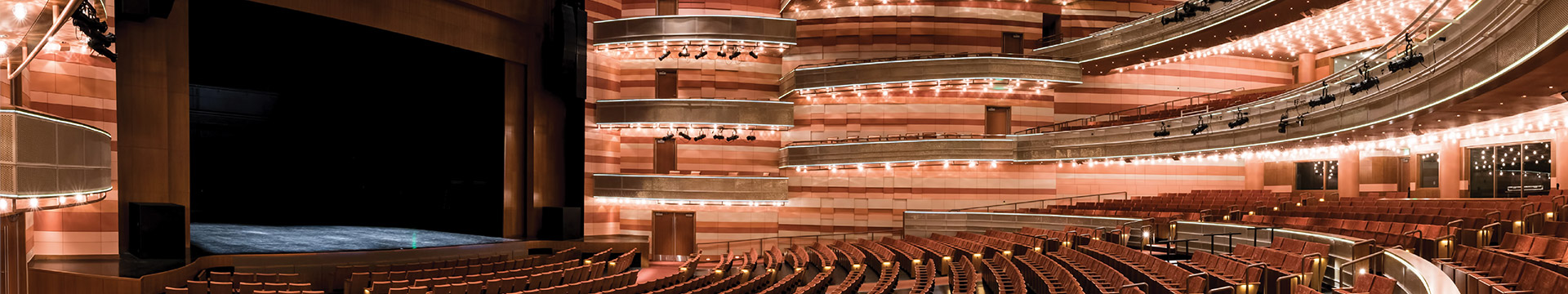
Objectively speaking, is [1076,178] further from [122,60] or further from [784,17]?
[122,60]

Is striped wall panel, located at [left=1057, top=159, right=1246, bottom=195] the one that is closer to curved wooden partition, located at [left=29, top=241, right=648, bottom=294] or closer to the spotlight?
the spotlight

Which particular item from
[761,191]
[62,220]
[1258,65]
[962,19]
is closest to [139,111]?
[62,220]

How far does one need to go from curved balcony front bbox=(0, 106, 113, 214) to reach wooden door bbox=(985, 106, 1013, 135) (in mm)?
14985

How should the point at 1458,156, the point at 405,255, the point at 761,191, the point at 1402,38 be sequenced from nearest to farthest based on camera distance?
the point at 1402,38
the point at 405,255
the point at 1458,156
the point at 761,191

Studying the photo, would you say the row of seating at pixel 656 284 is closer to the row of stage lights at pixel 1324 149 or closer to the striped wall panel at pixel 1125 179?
the row of stage lights at pixel 1324 149

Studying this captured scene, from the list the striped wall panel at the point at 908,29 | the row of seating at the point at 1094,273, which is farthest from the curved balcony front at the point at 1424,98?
the row of seating at the point at 1094,273

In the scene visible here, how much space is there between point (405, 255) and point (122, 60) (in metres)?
4.12

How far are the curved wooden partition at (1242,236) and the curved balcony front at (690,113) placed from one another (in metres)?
3.12

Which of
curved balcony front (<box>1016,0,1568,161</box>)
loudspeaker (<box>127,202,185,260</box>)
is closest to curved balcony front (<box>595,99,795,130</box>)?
curved balcony front (<box>1016,0,1568,161</box>)

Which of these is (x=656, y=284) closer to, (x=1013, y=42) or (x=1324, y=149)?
(x=1324, y=149)

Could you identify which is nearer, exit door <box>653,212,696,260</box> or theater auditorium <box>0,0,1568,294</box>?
theater auditorium <box>0,0,1568,294</box>

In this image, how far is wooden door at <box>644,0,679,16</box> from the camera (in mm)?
19906

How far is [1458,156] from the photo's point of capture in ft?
52.6

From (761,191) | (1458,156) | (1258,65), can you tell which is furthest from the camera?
(1258,65)
